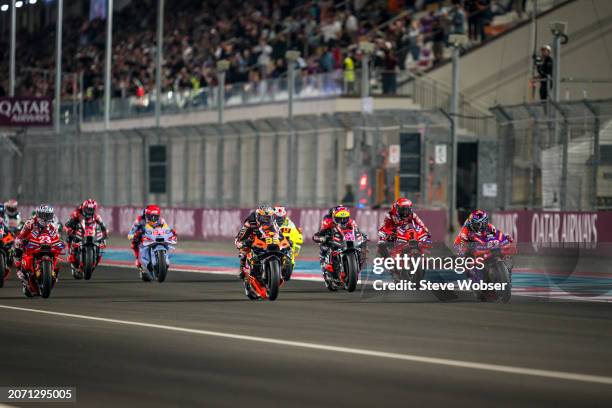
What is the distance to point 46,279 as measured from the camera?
21.2 meters

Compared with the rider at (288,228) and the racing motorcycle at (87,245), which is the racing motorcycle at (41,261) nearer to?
the rider at (288,228)

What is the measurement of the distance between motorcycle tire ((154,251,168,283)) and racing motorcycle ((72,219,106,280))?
1442 mm

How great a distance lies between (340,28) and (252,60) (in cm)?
426

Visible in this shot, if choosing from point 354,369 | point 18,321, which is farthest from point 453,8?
point 354,369

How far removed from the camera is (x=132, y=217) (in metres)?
44.1

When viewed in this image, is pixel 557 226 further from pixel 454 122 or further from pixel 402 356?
pixel 402 356

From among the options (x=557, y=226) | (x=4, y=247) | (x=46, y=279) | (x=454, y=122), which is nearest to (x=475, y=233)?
(x=46, y=279)

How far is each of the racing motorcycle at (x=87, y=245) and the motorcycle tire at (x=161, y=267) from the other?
4.73 ft

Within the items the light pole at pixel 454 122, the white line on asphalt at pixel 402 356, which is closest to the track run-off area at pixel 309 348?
the white line on asphalt at pixel 402 356

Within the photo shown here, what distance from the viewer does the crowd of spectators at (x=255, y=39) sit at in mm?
41812

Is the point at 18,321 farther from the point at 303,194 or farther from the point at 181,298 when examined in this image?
the point at 303,194

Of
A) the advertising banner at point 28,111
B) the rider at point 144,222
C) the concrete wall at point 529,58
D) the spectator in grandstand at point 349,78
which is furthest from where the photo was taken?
the advertising banner at point 28,111

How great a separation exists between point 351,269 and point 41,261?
4.55 meters

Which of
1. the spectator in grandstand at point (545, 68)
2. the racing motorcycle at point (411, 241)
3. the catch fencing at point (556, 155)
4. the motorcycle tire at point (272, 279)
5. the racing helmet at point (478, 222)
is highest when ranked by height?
the spectator in grandstand at point (545, 68)
